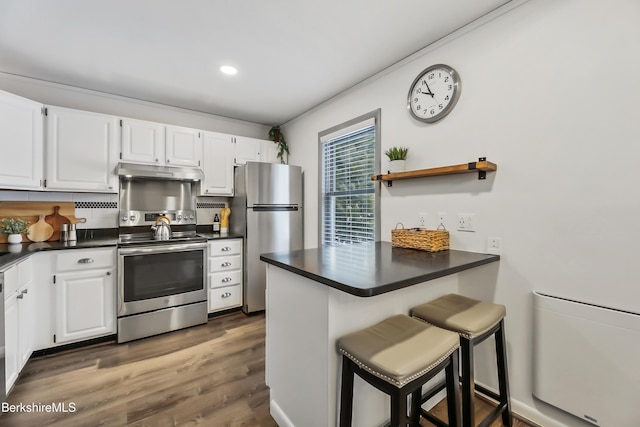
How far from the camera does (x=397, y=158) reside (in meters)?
2.29

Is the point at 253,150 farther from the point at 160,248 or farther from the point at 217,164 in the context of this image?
the point at 160,248

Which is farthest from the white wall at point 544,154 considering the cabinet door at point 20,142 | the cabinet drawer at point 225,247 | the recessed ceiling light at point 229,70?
the cabinet door at point 20,142

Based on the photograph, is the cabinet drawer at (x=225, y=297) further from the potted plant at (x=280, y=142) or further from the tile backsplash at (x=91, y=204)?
the potted plant at (x=280, y=142)

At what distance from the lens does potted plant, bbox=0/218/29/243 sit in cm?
232

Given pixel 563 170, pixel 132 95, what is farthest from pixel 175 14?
pixel 563 170

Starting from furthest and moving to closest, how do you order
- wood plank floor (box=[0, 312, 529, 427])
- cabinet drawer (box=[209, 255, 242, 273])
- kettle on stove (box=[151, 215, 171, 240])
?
cabinet drawer (box=[209, 255, 242, 273]) < kettle on stove (box=[151, 215, 171, 240]) < wood plank floor (box=[0, 312, 529, 427])

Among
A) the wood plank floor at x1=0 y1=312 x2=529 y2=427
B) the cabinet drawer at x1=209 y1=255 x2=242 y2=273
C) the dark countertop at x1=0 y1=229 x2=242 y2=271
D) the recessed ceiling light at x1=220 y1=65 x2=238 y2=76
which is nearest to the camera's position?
the wood plank floor at x1=0 y1=312 x2=529 y2=427

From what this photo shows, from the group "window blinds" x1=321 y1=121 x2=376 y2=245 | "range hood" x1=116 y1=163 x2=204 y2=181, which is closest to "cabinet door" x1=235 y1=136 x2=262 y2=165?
"range hood" x1=116 y1=163 x2=204 y2=181

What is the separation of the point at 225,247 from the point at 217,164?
3.47 feet

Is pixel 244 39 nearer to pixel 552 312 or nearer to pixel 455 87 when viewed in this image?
pixel 455 87

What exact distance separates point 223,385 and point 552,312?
2.16 metres

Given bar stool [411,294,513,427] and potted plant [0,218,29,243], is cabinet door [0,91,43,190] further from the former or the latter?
bar stool [411,294,513,427]

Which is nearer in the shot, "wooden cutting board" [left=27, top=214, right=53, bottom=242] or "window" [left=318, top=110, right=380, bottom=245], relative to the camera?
"wooden cutting board" [left=27, top=214, right=53, bottom=242]

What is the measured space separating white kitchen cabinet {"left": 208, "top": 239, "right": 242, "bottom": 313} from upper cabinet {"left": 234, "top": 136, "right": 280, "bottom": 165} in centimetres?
112
